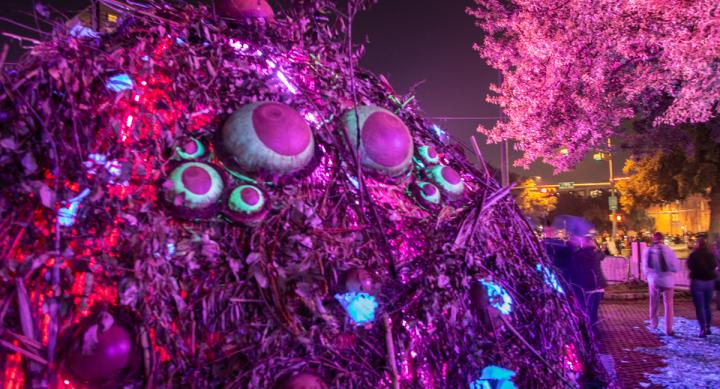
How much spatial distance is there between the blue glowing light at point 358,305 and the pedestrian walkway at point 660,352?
3663 millimetres

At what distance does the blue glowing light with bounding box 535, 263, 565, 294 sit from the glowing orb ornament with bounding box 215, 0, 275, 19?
2585 mm

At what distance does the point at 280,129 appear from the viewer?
251 centimetres

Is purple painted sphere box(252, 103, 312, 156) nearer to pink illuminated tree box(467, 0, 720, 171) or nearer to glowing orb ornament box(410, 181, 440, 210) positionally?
glowing orb ornament box(410, 181, 440, 210)

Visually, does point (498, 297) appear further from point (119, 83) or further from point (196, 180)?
point (119, 83)

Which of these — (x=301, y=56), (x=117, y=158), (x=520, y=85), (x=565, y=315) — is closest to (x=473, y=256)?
(x=565, y=315)

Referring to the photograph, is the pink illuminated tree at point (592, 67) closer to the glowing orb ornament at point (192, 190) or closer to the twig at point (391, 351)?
the twig at point (391, 351)

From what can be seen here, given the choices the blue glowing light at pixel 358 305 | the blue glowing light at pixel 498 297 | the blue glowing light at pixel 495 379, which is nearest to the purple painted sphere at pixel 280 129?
the blue glowing light at pixel 358 305

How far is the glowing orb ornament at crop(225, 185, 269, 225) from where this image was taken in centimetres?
240

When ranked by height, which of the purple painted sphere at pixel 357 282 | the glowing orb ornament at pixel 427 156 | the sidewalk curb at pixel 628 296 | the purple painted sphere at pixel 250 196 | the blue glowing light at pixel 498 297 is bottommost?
the sidewalk curb at pixel 628 296

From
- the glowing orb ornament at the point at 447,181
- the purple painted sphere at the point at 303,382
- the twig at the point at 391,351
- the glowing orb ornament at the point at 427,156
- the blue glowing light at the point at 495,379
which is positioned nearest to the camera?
the purple painted sphere at the point at 303,382

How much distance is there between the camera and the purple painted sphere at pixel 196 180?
91.7 inches

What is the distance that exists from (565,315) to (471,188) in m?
1.11

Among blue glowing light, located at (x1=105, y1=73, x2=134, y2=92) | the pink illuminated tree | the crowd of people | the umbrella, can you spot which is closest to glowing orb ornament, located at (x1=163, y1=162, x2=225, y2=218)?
blue glowing light, located at (x1=105, y1=73, x2=134, y2=92)

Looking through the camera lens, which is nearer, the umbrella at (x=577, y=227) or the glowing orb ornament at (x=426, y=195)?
the glowing orb ornament at (x=426, y=195)
